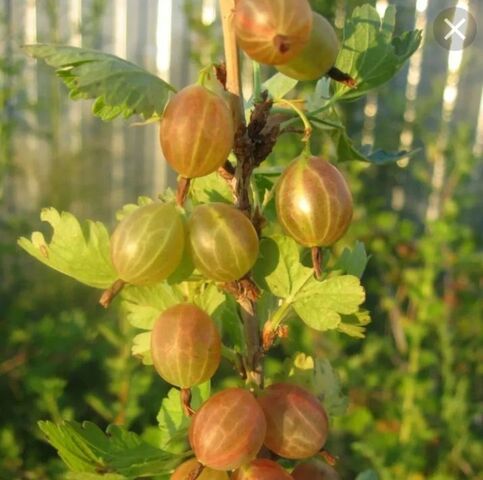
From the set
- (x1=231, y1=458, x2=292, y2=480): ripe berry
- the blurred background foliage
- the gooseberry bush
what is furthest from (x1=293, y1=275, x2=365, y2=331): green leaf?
the blurred background foliage

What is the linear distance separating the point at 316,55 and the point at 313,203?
3.9 inches

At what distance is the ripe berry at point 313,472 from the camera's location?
21.9 inches

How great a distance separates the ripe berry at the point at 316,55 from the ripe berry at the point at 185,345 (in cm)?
18

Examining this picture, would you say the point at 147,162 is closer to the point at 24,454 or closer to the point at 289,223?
the point at 24,454

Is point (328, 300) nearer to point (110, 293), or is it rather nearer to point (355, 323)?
point (355, 323)

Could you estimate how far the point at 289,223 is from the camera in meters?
0.50

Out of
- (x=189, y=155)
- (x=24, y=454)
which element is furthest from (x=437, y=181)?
(x=189, y=155)

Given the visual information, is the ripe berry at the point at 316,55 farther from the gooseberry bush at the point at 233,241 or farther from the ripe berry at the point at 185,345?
the ripe berry at the point at 185,345

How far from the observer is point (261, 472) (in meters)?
0.51

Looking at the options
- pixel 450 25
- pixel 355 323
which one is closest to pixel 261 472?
pixel 355 323

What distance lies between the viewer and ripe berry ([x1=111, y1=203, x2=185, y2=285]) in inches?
19.0

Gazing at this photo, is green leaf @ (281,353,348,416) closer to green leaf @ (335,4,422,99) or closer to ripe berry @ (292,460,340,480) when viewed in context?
ripe berry @ (292,460,340,480)

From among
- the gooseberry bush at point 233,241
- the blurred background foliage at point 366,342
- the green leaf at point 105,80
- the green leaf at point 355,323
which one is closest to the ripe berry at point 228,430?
the gooseberry bush at point 233,241

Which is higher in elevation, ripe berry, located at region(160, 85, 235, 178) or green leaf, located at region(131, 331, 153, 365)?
ripe berry, located at region(160, 85, 235, 178)
